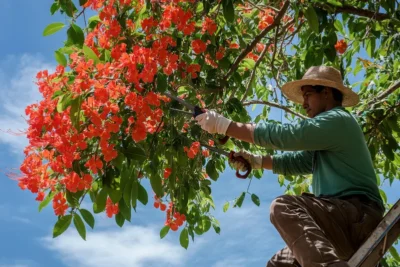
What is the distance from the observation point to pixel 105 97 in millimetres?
2750

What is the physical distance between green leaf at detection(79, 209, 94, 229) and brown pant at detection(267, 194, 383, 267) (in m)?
1.04

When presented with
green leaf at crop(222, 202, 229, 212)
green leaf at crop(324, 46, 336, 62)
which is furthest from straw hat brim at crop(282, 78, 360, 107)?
green leaf at crop(222, 202, 229, 212)

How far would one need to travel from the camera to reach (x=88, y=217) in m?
2.91

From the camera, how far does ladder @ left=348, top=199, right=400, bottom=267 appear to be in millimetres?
2176

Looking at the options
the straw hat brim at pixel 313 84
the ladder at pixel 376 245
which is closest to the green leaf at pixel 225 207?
the straw hat brim at pixel 313 84

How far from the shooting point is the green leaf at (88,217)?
2.91 meters

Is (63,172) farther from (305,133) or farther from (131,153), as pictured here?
(305,133)

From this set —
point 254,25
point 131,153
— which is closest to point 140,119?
point 131,153

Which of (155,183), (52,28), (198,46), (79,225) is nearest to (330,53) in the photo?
(198,46)

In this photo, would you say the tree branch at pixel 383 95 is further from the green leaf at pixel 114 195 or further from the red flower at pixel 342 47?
the green leaf at pixel 114 195

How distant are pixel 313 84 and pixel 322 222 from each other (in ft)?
2.48

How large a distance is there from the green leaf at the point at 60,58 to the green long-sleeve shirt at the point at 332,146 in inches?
43.9

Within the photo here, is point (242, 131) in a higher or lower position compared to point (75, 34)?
lower

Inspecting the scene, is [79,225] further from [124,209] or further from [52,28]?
[52,28]
